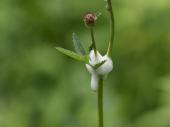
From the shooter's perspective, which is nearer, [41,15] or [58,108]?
[58,108]

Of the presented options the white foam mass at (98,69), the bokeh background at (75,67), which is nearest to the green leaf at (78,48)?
the white foam mass at (98,69)

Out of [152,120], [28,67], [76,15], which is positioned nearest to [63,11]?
[76,15]

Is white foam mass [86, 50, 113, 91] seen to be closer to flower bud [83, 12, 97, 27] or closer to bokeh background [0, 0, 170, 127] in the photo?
flower bud [83, 12, 97, 27]

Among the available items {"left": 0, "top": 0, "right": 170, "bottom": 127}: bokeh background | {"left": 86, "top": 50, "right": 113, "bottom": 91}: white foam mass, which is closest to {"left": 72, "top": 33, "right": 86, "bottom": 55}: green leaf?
{"left": 86, "top": 50, "right": 113, "bottom": 91}: white foam mass

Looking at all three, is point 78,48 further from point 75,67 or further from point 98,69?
point 75,67

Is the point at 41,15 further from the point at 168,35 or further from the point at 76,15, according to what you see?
the point at 168,35

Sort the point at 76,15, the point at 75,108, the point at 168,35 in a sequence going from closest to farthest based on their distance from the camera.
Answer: the point at 75,108 → the point at 168,35 → the point at 76,15

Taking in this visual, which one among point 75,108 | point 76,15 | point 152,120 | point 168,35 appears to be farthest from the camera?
point 76,15

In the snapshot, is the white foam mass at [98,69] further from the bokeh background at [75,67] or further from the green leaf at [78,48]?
the bokeh background at [75,67]
